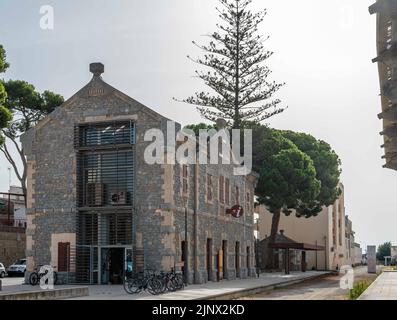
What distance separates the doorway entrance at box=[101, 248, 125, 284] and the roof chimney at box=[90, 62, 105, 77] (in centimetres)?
800

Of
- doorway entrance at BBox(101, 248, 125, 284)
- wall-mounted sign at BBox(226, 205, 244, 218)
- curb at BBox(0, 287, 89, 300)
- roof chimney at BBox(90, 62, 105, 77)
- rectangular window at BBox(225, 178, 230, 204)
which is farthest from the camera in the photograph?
rectangular window at BBox(225, 178, 230, 204)

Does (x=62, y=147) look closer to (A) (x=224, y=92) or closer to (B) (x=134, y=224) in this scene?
(B) (x=134, y=224)

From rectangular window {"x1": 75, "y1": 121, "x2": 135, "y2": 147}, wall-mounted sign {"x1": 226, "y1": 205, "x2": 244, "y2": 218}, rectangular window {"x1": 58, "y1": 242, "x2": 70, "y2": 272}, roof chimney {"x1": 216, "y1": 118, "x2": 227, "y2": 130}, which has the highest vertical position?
roof chimney {"x1": 216, "y1": 118, "x2": 227, "y2": 130}

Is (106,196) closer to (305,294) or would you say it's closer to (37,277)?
(37,277)

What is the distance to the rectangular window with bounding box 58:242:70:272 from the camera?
3032 centimetres

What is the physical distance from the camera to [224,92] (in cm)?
4859

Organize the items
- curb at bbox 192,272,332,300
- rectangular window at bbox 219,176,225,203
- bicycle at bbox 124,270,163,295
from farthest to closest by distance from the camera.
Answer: rectangular window at bbox 219,176,225,203, bicycle at bbox 124,270,163,295, curb at bbox 192,272,332,300

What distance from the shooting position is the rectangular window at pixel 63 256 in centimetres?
3032

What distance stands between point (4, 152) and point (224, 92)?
58.3 feet

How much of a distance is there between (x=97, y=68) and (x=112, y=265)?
889 cm

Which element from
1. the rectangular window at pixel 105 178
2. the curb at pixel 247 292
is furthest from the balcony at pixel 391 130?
the rectangular window at pixel 105 178

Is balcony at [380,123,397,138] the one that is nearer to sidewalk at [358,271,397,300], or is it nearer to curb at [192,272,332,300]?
sidewalk at [358,271,397,300]

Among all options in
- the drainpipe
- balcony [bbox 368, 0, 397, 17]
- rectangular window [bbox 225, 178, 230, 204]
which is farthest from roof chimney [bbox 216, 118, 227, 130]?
balcony [bbox 368, 0, 397, 17]
